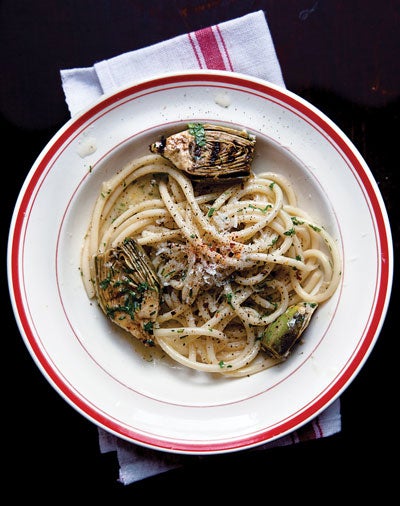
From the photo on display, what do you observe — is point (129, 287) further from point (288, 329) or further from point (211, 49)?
point (211, 49)

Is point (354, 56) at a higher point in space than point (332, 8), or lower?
lower

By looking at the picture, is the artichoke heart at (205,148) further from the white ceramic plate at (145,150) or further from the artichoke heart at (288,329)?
the artichoke heart at (288,329)

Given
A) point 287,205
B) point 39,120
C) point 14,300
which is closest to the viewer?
point 14,300

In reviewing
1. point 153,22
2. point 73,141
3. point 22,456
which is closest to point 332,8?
point 153,22

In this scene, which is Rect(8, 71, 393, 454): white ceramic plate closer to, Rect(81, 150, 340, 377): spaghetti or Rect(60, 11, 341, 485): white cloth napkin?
Rect(81, 150, 340, 377): spaghetti

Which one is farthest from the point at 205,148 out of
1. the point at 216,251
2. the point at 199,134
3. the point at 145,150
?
the point at 216,251

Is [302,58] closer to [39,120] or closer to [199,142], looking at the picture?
[199,142]
